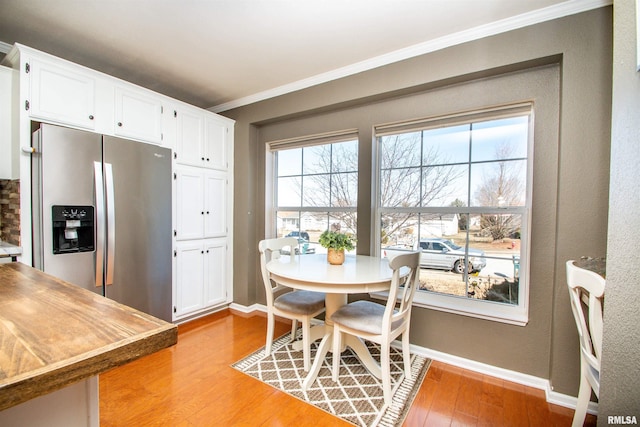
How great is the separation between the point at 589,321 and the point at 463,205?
115 centimetres

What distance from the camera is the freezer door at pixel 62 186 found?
1863 millimetres

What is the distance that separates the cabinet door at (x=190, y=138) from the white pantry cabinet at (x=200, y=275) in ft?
2.83

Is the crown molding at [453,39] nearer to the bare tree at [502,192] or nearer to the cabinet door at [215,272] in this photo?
the bare tree at [502,192]

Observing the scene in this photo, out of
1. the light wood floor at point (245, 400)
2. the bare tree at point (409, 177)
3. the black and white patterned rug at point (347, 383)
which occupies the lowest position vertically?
the light wood floor at point (245, 400)

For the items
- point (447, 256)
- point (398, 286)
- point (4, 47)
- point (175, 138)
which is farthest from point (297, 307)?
point (4, 47)

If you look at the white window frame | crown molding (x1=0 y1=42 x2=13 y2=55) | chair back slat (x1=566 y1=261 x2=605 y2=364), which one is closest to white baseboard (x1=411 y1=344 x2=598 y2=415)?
chair back slat (x1=566 y1=261 x2=605 y2=364)

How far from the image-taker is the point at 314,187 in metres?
3.09

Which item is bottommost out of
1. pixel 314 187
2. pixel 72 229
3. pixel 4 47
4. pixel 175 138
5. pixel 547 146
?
pixel 72 229

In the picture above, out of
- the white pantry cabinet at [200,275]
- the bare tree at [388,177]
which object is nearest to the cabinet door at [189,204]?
the white pantry cabinet at [200,275]

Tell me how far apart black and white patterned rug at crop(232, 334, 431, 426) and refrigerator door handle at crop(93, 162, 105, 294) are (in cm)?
126

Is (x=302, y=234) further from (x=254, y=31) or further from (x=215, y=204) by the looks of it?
(x=254, y=31)

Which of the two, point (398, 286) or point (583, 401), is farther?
point (398, 286)

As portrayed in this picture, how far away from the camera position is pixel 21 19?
1.91 meters

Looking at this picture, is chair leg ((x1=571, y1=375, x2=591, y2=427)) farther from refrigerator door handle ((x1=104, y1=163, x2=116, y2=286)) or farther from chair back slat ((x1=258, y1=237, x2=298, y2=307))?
refrigerator door handle ((x1=104, y1=163, x2=116, y2=286))
